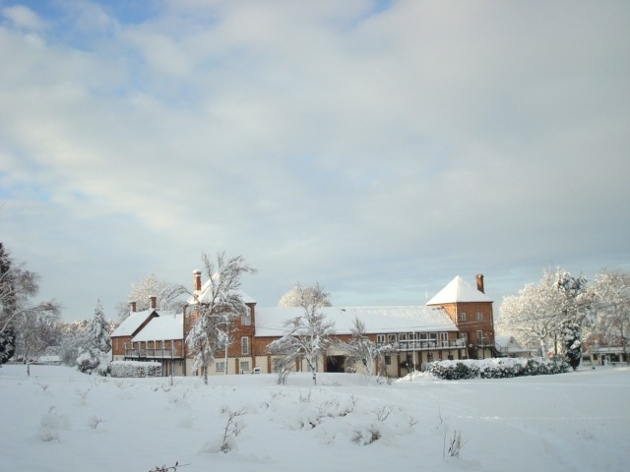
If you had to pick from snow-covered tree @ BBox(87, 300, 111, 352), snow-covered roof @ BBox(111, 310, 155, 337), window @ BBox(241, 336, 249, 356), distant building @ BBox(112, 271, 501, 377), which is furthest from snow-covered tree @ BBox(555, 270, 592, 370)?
snow-covered tree @ BBox(87, 300, 111, 352)

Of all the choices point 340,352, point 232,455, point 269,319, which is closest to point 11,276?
point 269,319

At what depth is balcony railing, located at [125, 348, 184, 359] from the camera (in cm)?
5411

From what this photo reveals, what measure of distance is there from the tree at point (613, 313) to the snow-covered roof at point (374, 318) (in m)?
15.2

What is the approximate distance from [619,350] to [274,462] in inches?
3102

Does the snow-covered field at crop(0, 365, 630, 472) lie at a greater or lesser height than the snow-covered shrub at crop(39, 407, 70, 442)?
lesser

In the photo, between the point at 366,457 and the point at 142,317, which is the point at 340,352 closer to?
the point at 142,317

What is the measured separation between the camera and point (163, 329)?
193 ft

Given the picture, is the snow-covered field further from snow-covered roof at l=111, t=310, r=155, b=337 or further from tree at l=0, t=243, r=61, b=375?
snow-covered roof at l=111, t=310, r=155, b=337

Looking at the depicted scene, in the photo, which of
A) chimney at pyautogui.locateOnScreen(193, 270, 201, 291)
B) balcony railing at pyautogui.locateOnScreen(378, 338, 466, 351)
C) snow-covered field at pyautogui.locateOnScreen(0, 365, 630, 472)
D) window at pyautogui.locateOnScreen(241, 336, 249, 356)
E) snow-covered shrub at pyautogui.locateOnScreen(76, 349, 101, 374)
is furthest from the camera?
balcony railing at pyautogui.locateOnScreen(378, 338, 466, 351)

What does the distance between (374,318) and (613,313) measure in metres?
24.7

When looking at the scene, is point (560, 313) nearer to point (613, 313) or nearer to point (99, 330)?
point (613, 313)

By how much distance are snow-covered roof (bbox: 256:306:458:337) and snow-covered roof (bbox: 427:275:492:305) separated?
1.53 meters

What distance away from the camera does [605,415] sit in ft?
68.1

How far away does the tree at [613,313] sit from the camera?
54428 mm
